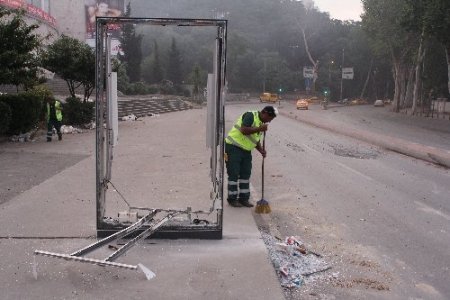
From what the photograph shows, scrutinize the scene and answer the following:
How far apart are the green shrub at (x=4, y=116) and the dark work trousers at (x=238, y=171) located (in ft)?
31.1

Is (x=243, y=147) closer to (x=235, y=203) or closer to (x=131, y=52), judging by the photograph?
(x=235, y=203)

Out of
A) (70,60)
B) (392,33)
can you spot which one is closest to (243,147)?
A: (70,60)

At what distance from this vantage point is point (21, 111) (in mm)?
15844

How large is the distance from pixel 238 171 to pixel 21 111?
35.6ft

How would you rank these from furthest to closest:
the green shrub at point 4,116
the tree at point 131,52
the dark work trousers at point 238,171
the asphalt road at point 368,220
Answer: the tree at point 131,52 → the green shrub at point 4,116 → the dark work trousers at point 238,171 → the asphalt road at point 368,220

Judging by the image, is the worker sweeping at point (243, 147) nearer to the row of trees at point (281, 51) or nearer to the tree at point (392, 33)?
the tree at point (392, 33)

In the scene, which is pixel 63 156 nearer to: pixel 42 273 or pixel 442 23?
pixel 42 273

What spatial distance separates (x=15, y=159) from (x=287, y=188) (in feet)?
22.9

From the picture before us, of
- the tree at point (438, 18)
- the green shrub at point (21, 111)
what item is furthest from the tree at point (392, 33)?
the green shrub at point (21, 111)

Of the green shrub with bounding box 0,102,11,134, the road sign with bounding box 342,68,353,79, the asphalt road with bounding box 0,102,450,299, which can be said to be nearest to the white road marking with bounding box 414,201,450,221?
the asphalt road with bounding box 0,102,450,299

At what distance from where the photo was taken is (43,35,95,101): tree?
2172cm

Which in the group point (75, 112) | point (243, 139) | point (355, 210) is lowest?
point (355, 210)

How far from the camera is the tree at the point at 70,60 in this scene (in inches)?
855

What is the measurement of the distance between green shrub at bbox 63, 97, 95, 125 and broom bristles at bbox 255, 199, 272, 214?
1605 cm
